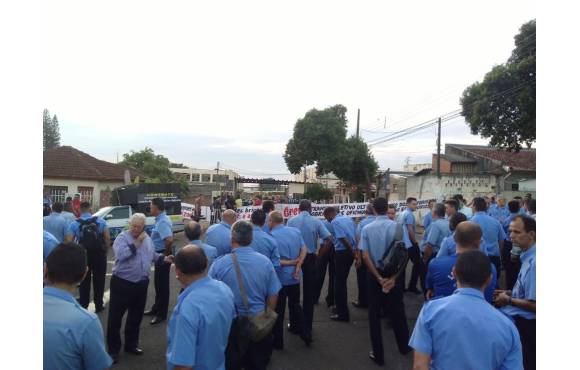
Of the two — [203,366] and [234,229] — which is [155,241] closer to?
[234,229]

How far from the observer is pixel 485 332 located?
2236 millimetres

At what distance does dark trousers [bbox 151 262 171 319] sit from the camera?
20.7 ft

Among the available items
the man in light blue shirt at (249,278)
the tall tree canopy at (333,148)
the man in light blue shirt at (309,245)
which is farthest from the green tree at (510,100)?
the man in light blue shirt at (249,278)

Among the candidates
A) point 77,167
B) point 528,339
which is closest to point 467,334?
point 528,339

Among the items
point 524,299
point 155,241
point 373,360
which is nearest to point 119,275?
point 155,241

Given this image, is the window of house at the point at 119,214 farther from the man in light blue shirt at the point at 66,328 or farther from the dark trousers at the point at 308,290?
the man in light blue shirt at the point at 66,328

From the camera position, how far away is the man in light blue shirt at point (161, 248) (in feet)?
20.1

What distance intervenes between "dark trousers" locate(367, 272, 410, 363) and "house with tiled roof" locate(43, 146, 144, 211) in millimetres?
23022


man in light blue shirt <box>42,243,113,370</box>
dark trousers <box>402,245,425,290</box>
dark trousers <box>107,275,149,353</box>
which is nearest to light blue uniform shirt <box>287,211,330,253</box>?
dark trousers <box>402,245,425,290</box>

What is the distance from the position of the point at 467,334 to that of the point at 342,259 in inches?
176

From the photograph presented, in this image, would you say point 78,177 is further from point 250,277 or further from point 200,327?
point 200,327

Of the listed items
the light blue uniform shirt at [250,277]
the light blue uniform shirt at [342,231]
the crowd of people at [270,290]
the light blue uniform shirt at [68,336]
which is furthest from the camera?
the light blue uniform shirt at [342,231]

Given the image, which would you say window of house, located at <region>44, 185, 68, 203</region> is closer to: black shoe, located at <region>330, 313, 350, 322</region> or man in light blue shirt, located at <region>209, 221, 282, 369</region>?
black shoe, located at <region>330, 313, 350, 322</region>

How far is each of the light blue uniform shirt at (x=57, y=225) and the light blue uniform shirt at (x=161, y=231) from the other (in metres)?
1.60
